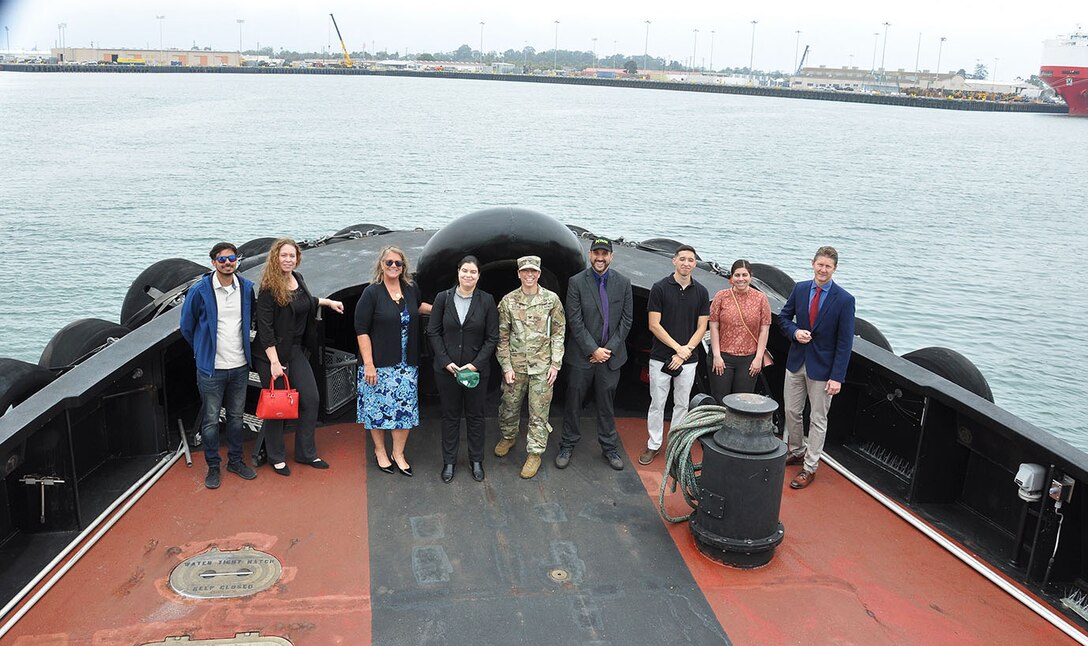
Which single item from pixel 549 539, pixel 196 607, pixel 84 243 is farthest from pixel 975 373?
pixel 84 243

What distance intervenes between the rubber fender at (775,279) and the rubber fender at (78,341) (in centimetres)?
718

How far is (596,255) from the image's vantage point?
20.9 ft

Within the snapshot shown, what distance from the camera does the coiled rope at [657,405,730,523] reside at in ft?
18.2

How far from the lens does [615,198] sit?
131 ft

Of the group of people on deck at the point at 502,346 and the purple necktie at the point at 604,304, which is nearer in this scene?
the group of people on deck at the point at 502,346

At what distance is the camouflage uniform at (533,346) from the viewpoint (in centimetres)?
625

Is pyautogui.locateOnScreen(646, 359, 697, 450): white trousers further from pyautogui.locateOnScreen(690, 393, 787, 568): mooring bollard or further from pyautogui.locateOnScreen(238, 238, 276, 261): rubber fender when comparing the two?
pyautogui.locateOnScreen(238, 238, 276, 261): rubber fender

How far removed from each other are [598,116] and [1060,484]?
90468mm

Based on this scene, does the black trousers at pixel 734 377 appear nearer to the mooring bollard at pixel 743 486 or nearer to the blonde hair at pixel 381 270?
the mooring bollard at pixel 743 486

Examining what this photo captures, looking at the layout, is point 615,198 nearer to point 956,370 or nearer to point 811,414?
point 956,370

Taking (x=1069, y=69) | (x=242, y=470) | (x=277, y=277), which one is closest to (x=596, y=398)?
(x=277, y=277)

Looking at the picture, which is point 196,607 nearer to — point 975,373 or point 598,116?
point 975,373

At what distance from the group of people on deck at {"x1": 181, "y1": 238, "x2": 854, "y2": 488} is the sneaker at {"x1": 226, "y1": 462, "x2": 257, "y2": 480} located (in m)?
0.01

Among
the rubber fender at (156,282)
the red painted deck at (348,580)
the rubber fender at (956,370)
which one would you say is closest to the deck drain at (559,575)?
the red painted deck at (348,580)
